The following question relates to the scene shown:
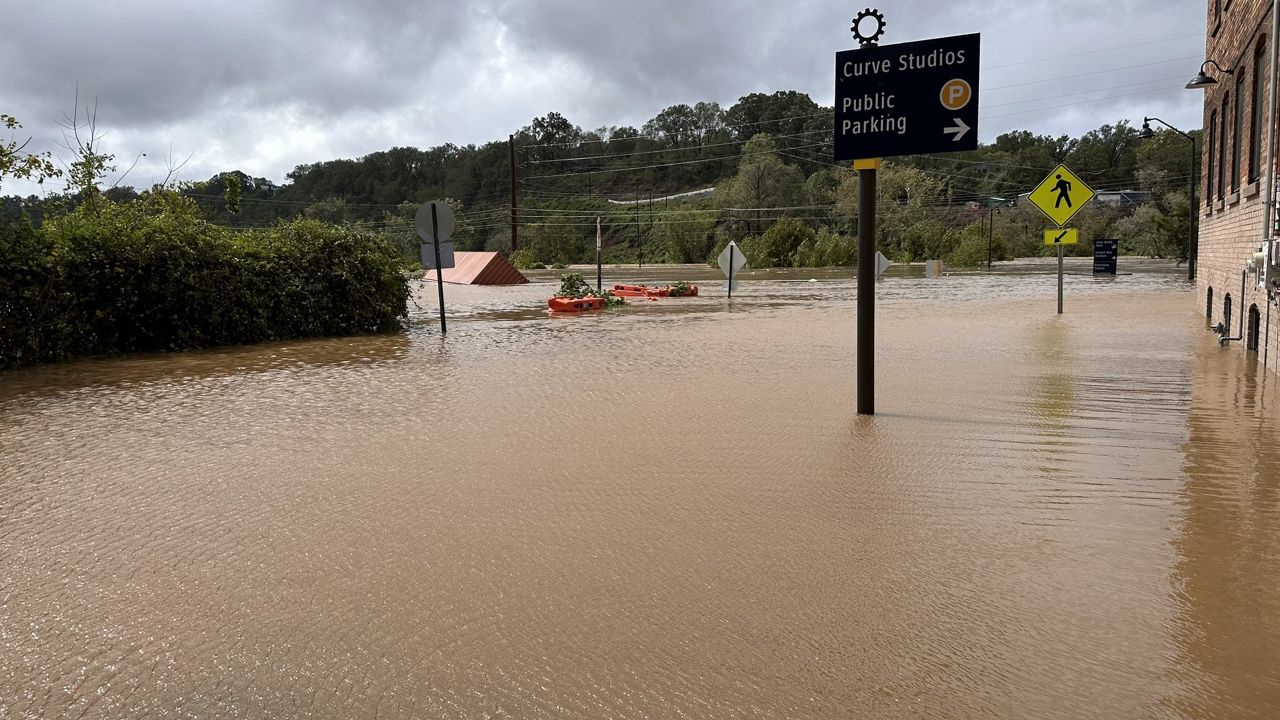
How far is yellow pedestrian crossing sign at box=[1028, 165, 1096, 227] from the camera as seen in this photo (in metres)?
18.3

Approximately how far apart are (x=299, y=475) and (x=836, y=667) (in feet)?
14.4

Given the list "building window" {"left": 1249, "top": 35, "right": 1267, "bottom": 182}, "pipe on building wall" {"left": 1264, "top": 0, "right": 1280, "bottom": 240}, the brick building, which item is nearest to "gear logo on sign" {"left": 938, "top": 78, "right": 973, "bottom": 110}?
the brick building

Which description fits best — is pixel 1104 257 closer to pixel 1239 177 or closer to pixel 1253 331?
pixel 1239 177

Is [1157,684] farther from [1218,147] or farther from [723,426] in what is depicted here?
[1218,147]

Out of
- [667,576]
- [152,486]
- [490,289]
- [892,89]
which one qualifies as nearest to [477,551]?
[667,576]

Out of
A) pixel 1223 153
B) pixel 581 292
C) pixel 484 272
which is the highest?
pixel 1223 153

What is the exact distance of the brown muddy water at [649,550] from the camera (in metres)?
3.47

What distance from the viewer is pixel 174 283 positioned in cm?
1538

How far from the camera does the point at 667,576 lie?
4.57 metres

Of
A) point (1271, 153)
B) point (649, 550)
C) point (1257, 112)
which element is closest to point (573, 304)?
point (1257, 112)

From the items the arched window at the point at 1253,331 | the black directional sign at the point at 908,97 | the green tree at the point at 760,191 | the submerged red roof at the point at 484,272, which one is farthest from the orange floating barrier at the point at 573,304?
the green tree at the point at 760,191

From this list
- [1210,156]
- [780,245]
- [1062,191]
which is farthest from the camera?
[780,245]

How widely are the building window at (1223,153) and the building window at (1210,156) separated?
2.49ft

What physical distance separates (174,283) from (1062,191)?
51.5ft
